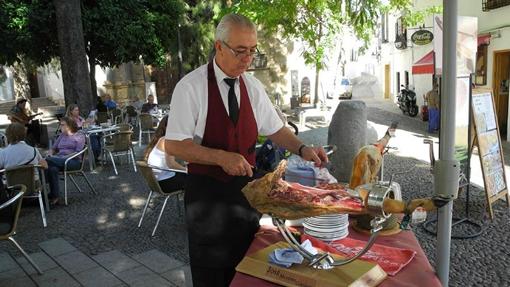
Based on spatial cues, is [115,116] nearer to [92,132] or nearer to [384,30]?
[92,132]

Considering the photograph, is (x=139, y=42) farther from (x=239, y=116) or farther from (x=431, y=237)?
(x=239, y=116)

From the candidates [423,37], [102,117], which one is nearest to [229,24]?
Answer: [102,117]

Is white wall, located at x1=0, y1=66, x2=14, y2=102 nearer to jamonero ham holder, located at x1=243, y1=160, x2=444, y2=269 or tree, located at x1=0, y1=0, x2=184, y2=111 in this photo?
tree, located at x1=0, y1=0, x2=184, y2=111

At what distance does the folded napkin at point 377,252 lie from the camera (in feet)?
5.32

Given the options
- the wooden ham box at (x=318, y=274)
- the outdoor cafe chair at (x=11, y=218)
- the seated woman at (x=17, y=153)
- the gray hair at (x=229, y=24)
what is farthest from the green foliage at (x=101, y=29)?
the wooden ham box at (x=318, y=274)

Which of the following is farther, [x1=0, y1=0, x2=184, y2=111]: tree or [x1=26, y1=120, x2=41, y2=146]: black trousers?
[x1=0, y1=0, x2=184, y2=111]: tree

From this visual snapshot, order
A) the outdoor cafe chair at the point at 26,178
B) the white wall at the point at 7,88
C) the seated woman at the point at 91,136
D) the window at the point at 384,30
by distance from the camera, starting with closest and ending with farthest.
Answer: the outdoor cafe chair at the point at 26,178 < the seated woman at the point at 91,136 < the white wall at the point at 7,88 < the window at the point at 384,30

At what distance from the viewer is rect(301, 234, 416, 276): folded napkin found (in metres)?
1.62

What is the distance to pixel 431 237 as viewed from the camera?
4.44 m

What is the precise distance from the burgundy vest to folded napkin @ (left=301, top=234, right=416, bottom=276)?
1.61 ft

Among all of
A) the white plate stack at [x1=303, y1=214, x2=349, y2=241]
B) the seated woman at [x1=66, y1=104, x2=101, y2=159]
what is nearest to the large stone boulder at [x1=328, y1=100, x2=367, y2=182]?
the white plate stack at [x1=303, y1=214, x2=349, y2=241]

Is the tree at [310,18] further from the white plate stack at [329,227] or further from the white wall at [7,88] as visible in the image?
the white wall at [7,88]

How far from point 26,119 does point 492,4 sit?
480 inches

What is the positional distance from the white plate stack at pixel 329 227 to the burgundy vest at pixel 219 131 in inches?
17.8
